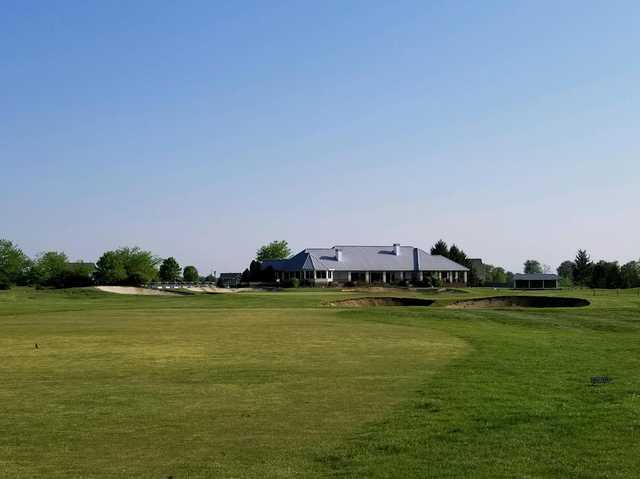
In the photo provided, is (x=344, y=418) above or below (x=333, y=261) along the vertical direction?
below

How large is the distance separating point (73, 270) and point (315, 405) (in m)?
124

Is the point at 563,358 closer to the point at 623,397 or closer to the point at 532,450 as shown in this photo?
the point at 623,397

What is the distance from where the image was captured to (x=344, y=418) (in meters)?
13.6

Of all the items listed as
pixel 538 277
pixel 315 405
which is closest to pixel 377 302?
pixel 315 405

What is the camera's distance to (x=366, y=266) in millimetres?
135125

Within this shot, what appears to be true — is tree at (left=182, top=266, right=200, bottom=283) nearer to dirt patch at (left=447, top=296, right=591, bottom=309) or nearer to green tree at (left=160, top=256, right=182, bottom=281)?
green tree at (left=160, top=256, right=182, bottom=281)

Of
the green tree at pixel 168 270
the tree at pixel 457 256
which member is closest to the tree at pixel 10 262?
the green tree at pixel 168 270

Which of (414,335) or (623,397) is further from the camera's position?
(414,335)

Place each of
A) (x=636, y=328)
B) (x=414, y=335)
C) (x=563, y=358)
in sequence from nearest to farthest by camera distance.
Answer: (x=563, y=358) < (x=414, y=335) < (x=636, y=328)

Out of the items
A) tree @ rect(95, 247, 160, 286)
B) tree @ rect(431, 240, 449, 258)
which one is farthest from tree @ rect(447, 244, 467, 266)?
tree @ rect(95, 247, 160, 286)

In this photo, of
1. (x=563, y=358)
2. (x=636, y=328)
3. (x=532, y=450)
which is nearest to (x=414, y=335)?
(x=563, y=358)

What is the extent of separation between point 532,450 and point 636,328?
95.7ft

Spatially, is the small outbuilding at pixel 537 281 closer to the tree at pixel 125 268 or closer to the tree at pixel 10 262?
the tree at pixel 125 268

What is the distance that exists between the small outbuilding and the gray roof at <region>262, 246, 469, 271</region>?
9721 mm
